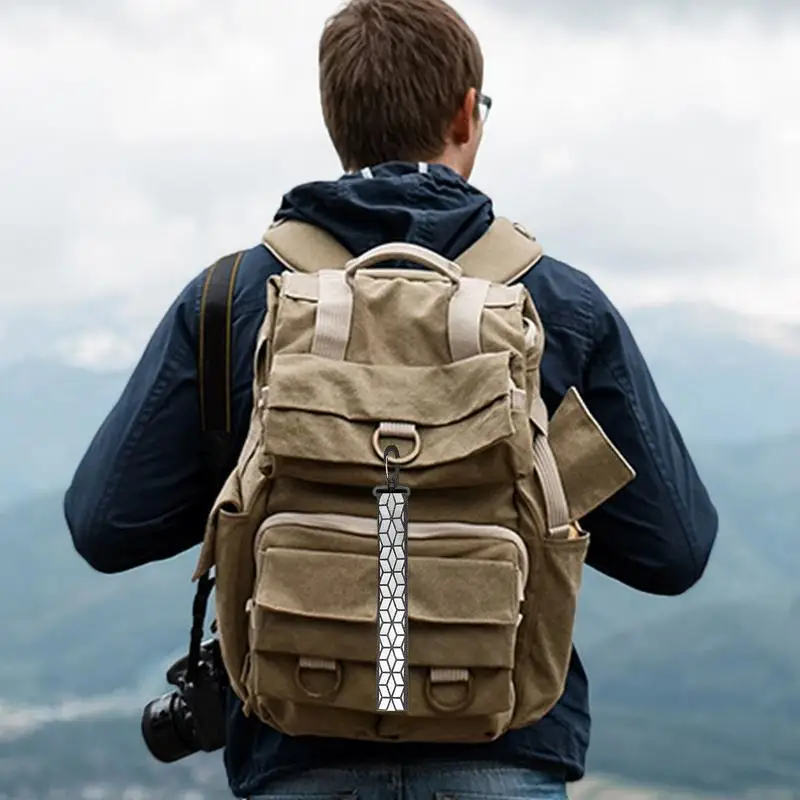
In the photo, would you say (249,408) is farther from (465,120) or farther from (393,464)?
(465,120)

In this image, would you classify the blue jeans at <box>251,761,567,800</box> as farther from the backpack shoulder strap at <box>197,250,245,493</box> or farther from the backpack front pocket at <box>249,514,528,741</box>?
the backpack shoulder strap at <box>197,250,245,493</box>

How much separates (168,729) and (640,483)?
81 cm

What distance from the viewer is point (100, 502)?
2.12 meters

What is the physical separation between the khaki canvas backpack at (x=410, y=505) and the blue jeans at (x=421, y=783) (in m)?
0.07

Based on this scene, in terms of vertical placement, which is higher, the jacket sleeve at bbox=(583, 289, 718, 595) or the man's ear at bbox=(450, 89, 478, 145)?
the man's ear at bbox=(450, 89, 478, 145)

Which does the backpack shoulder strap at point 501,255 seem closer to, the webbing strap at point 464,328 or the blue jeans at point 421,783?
the webbing strap at point 464,328

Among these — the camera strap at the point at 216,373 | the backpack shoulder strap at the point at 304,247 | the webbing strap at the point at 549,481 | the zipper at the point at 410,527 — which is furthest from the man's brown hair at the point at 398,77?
the zipper at the point at 410,527

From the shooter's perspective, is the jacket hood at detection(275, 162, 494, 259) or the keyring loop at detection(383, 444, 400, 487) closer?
the keyring loop at detection(383, 444, 400, 487)

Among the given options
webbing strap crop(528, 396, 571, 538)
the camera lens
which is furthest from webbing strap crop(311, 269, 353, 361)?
the camera lens

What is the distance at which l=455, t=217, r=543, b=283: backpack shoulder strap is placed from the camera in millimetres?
2027

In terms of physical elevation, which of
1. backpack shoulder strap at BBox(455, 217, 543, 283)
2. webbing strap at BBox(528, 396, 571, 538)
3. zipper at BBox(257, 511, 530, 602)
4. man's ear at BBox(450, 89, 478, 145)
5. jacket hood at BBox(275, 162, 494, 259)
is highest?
man's ear at BBox(450, 89, 478, 145)

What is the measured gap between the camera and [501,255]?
6.73 feet

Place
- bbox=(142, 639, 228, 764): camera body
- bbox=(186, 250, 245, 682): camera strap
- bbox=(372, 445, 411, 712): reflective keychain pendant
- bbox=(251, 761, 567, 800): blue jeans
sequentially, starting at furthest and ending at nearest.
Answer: bbox=(142, 639, 228, 764): camera body
bbox=(186, 250, 245, 682): camera strap
bbox=(251, 761, 567, 800): blue jeans
bbox=(372, 445, 411, 712): reflective keychain pendant

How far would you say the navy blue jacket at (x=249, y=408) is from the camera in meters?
2.06
